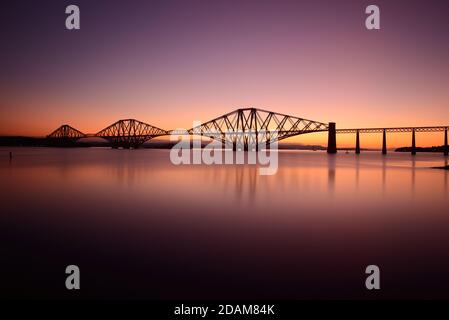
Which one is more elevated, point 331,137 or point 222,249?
point 331,137

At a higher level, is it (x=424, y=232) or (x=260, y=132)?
→ (x=260, y=132)

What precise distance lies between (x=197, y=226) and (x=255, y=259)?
3.57m

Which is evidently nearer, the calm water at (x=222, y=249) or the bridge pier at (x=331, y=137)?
the calm water at (x=222, y=249)

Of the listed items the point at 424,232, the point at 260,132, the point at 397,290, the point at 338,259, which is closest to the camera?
the point at 397,290

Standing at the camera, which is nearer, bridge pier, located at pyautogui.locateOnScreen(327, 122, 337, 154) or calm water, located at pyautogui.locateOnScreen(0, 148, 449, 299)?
calm water, located at pyautogui.locateOnScreen(0, 148, 449, 299)

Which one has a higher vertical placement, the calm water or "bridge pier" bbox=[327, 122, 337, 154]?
"bridge pier" bbox=[327, 122, 337, 154]

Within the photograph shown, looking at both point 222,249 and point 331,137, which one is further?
point 331,137

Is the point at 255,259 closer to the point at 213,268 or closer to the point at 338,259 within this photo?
the point at 213,268

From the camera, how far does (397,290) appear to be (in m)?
5.32

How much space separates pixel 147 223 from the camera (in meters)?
10.2

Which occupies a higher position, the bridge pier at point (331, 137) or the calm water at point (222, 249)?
the bridge pier at point (331, 137)
